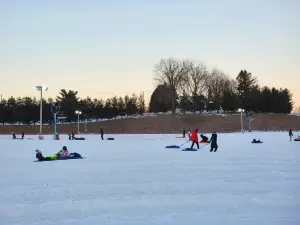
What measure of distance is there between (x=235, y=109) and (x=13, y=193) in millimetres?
82613

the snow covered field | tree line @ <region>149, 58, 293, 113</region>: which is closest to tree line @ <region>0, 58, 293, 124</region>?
tree line @ <region>149, 58, 293, 113</region>

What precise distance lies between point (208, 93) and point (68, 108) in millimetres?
32647

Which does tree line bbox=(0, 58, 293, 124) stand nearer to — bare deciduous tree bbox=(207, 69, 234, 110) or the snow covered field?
bare deciduous tree bbox=(207, 69, 234, 110)

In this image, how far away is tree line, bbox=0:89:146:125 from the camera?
289ft

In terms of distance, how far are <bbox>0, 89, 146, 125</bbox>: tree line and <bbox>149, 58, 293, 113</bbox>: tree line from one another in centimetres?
753

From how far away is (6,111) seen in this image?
90.6m

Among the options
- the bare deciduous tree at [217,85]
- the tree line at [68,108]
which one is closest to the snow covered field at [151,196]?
the tree line at [68,108]

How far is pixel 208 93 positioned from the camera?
9612 cm

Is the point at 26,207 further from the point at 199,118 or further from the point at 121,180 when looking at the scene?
the point at 199,118

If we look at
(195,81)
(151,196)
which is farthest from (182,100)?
(151,196)

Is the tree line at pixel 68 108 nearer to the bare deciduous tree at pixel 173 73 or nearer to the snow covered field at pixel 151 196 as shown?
the bare deciduous tree at pixel 173 73

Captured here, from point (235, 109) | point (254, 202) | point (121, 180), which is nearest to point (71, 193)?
point (121, 180)

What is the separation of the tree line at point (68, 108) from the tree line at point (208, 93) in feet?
24.7

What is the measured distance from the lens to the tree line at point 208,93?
3472 inches
